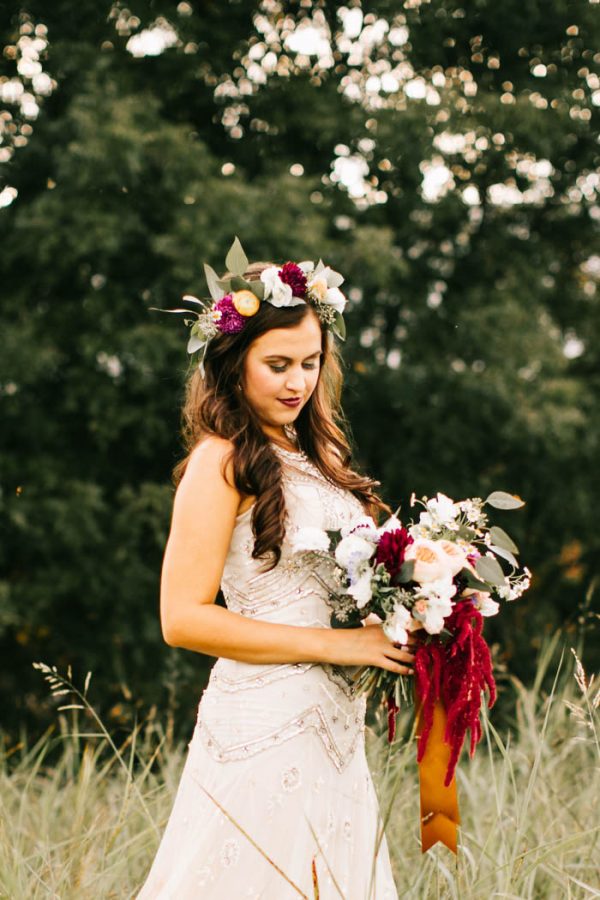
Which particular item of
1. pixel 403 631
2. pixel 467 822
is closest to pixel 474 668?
pixel 403 631

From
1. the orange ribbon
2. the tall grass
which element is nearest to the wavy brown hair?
the orange ribbon

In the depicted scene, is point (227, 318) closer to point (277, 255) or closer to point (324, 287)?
point (324, 287)

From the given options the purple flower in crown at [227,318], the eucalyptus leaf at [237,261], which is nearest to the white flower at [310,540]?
the purple flower in crown at [227,318]

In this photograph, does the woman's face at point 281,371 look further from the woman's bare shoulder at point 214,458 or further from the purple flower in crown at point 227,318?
the woman's bare shoulder at point 214,458

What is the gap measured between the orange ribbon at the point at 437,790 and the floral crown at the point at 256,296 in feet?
3.36

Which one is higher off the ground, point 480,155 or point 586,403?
point 480,155

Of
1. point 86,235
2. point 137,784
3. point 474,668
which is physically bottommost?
point 137,784

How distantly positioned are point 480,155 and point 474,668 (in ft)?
26.6

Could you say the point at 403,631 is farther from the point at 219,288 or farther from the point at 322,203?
the point at 322,203

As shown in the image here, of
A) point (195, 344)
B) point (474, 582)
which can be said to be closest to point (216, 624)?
point (474, 582)

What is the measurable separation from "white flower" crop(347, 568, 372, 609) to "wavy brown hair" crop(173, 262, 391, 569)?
9.7 inches

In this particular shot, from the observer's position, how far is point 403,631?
220 cm

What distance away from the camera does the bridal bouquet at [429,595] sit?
2.21 meters

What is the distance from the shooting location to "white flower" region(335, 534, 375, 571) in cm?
223
